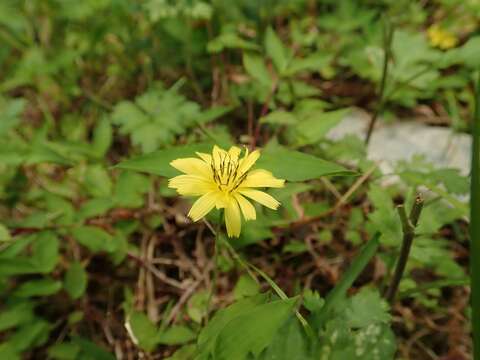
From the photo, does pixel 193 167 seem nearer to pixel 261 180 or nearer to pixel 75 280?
pixel 261 180

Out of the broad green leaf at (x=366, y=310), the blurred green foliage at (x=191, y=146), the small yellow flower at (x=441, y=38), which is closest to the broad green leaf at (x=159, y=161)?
the blurred green foliage at (x=191, y=146)

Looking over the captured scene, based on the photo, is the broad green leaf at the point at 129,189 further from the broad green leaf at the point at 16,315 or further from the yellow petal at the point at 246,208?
the yellow petal at the point at 246,208

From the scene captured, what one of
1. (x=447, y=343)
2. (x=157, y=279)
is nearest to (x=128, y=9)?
(x=157, y=279)

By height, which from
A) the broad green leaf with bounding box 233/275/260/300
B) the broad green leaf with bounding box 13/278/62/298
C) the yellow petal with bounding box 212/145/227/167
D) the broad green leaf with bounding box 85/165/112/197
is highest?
the yellow petal with bounding box 212/145/227/167

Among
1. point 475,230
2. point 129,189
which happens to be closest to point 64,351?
point 129,189

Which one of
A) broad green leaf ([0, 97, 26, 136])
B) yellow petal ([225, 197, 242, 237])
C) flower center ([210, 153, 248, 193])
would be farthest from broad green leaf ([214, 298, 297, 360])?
broad green leaf ([0, 97, 26, 136])

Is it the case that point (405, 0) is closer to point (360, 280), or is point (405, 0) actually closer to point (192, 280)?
point (360, 280)

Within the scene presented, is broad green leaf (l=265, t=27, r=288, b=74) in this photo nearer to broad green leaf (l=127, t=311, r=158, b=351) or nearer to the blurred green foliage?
the blurred green foliage
